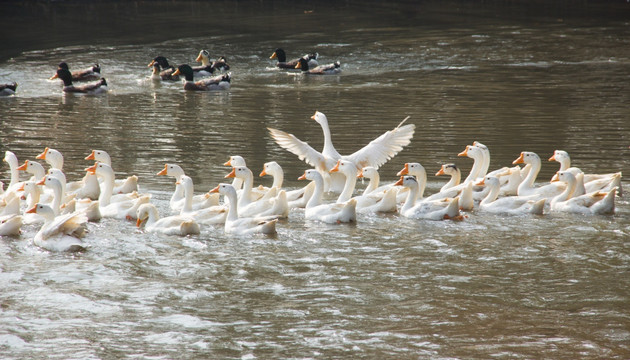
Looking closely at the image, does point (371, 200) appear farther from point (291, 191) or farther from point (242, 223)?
point (242, 223)

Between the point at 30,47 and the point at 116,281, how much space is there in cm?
2446

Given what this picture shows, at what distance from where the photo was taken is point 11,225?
33.8 feet

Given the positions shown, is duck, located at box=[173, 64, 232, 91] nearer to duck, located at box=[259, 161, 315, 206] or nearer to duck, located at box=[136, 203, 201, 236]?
duck, located at box=[259, 161, 315, 206]

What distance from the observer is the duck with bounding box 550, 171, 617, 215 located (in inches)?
428

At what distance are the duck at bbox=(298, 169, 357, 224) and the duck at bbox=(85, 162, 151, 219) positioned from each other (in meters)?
2.14

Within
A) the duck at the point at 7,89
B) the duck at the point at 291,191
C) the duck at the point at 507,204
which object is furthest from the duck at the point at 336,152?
the duck at the point at 7,89

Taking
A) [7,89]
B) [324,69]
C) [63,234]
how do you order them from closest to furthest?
[63,234], [7,89], [324,69]

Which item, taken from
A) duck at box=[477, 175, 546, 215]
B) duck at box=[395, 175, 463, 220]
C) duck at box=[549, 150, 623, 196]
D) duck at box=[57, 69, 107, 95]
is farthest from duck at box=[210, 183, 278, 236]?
duck at box=[57, 69, 107, 95]

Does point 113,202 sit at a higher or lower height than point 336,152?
lower

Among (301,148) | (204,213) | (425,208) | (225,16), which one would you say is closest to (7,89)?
(301,148)

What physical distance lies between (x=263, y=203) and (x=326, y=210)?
89 cm

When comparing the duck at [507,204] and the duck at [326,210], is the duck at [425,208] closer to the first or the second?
the duck at [507,204]

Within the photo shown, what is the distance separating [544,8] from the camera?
41.9 metres

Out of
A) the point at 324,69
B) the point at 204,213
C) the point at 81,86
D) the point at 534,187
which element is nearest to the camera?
the point at 204,213
